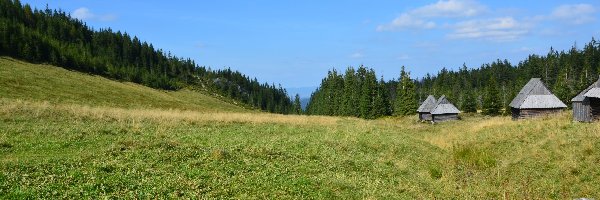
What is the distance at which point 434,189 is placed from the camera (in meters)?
14.6

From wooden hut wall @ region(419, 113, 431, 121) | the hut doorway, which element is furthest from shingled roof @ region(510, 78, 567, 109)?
wooden hut wall @ region(419, 113, 431, 121)

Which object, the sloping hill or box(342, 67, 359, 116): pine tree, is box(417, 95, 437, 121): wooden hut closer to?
box(342, 67, 359, 116): pine tree

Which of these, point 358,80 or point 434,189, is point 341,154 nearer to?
point 434,189

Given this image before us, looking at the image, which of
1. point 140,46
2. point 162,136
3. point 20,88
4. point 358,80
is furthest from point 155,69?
point 162,136

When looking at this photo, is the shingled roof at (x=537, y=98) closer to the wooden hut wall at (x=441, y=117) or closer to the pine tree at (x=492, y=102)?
the wooden hut wall at (x=441, y=117)

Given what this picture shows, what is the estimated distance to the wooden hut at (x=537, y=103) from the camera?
54.2 m

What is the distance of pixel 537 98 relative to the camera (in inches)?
2159

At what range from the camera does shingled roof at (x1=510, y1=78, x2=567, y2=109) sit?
5416cm

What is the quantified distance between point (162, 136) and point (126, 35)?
165982 mm

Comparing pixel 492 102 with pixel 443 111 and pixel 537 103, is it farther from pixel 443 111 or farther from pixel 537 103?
pixel 537 103

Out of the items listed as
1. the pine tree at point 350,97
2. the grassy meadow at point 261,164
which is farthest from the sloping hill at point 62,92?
the pine tree at point 350,97

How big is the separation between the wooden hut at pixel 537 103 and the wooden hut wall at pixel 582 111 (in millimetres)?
11141

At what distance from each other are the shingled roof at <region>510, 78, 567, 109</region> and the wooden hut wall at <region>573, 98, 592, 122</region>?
11.1 m

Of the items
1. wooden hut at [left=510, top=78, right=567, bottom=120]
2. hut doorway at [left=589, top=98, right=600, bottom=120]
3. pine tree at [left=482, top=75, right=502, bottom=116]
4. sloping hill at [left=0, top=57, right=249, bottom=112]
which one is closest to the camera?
hut doorway at [left=589, top=98, right=600, bottom=120]
